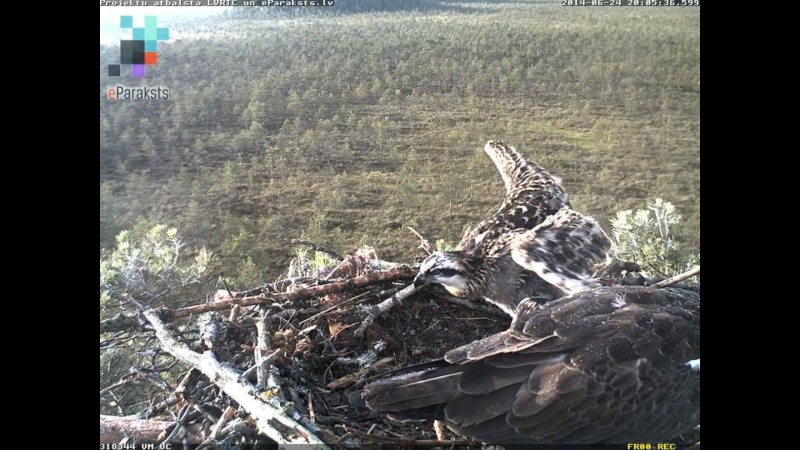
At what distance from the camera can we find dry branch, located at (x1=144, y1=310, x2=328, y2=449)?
4574mm

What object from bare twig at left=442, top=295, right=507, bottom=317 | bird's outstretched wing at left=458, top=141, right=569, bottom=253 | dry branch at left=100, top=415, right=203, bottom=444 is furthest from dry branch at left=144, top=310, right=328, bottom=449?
bird's outstretched wing at left=458, top=141, right=569, bottom=253

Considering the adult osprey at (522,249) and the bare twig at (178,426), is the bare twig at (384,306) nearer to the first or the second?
the adult osprey at (522,249)

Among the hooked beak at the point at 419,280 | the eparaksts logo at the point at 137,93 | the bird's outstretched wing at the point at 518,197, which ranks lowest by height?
the hooked beak at the point at 419,280

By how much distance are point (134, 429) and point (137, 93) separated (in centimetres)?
245

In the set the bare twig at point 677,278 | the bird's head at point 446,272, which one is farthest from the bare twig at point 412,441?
the bare twig at point 677,278

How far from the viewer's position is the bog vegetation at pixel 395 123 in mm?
5270

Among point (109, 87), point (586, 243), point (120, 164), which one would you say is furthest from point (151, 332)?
point (586, 243)

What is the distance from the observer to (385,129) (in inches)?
213

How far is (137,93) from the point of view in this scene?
205 inches

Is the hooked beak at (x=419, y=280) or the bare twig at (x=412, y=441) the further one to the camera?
the hooked beak at (x=419, y=280)

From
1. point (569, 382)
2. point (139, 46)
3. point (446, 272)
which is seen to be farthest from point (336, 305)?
point (139, 46)

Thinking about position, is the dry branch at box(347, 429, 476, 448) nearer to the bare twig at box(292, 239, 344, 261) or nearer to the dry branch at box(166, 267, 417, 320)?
the dry branch at box(166, 267, 417, 320)

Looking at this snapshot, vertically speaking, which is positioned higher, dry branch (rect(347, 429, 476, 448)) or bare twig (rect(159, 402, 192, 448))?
dry branch (rect(347, 429, 476, 448))

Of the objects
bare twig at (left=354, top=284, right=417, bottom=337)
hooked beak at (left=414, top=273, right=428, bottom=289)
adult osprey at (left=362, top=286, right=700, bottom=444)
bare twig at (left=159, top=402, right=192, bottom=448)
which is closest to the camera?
adult osprey at (left=362, top=286, right=700, bottom=444)
